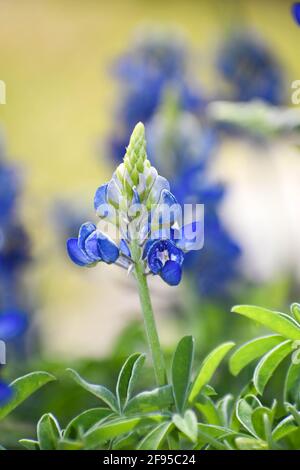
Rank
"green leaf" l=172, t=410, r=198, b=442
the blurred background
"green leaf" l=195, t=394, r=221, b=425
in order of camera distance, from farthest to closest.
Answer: the blurred background < "green leaf" l=195, t=394, r=221, b=425 < "green leaf" l=172, t=410, r=198, b=442

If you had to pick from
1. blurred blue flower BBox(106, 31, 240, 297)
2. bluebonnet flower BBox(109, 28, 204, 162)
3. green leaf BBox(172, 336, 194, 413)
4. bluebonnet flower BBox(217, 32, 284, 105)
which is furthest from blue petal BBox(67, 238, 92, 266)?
bluebonnet flower BBox(217, 32, 284, 105)

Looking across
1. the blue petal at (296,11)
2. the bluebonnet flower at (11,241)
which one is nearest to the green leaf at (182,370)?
the blue petal at (296,11)

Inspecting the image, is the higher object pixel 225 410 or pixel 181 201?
pixel 181 201

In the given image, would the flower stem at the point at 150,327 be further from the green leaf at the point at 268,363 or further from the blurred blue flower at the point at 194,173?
the blurred blue flower at the point at 194,173

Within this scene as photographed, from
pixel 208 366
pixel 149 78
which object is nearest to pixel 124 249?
pixel 208 366

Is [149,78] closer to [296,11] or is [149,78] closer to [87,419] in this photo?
[296,11]

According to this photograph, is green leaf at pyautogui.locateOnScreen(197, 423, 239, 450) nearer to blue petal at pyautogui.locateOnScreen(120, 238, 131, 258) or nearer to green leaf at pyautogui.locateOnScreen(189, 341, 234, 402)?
green leaf at pyautogui.locateOnScreen(189, 341, 234, 402)

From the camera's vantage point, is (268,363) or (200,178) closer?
(268,363)
